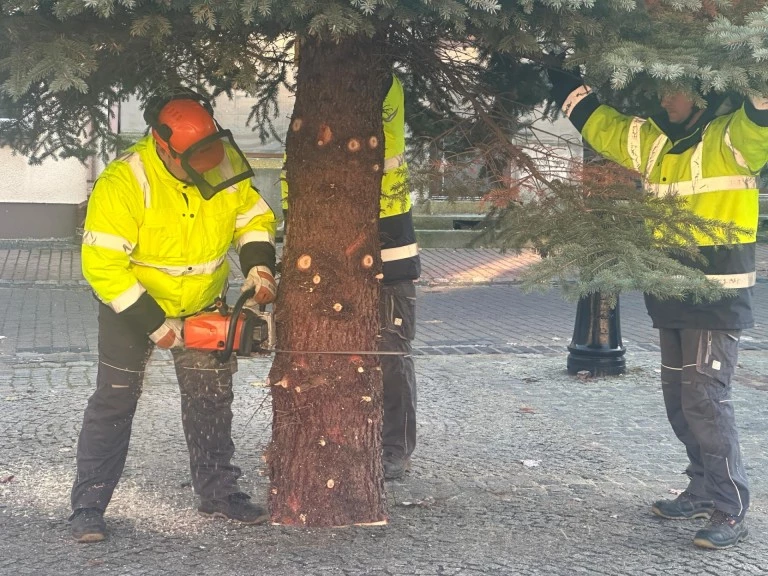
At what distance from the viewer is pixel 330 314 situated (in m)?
4.20

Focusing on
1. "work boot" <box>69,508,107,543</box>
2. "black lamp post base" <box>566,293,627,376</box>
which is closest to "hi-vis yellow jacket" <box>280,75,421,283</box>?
"work boot" <box>69,508,107,543</box>

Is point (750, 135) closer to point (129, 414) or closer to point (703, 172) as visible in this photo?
point (703, 172)

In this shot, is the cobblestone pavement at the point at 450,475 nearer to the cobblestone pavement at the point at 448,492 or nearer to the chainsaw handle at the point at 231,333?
the cobblestone pavement at the point at 448,492

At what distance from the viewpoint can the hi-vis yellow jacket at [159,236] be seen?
402cm

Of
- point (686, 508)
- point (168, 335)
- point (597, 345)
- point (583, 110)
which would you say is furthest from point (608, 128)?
point (597, 345)

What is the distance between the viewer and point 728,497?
4.20 m

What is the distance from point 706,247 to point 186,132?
6.89 ft

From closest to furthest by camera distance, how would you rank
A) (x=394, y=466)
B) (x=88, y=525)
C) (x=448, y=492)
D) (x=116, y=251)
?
(x=116, y=251)
(x=88, y=525)
(x=448, y=492)
(x=394, y=466)

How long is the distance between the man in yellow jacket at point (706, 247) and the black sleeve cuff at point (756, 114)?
5.1 inches

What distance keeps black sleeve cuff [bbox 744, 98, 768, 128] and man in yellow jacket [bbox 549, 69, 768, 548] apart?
13 centimetres

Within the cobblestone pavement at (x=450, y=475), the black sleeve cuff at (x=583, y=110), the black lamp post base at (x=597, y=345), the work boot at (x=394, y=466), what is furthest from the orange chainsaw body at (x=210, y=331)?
the black lamp post base at (x=597, y=345)

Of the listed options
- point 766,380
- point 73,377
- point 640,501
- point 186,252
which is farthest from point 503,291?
point 186,252

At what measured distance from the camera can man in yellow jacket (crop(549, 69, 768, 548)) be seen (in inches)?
162

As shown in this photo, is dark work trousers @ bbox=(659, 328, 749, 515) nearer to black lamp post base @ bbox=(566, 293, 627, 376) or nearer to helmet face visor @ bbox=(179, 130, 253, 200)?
helmet face visor @ bbox=(179, 130, 253, 200)
